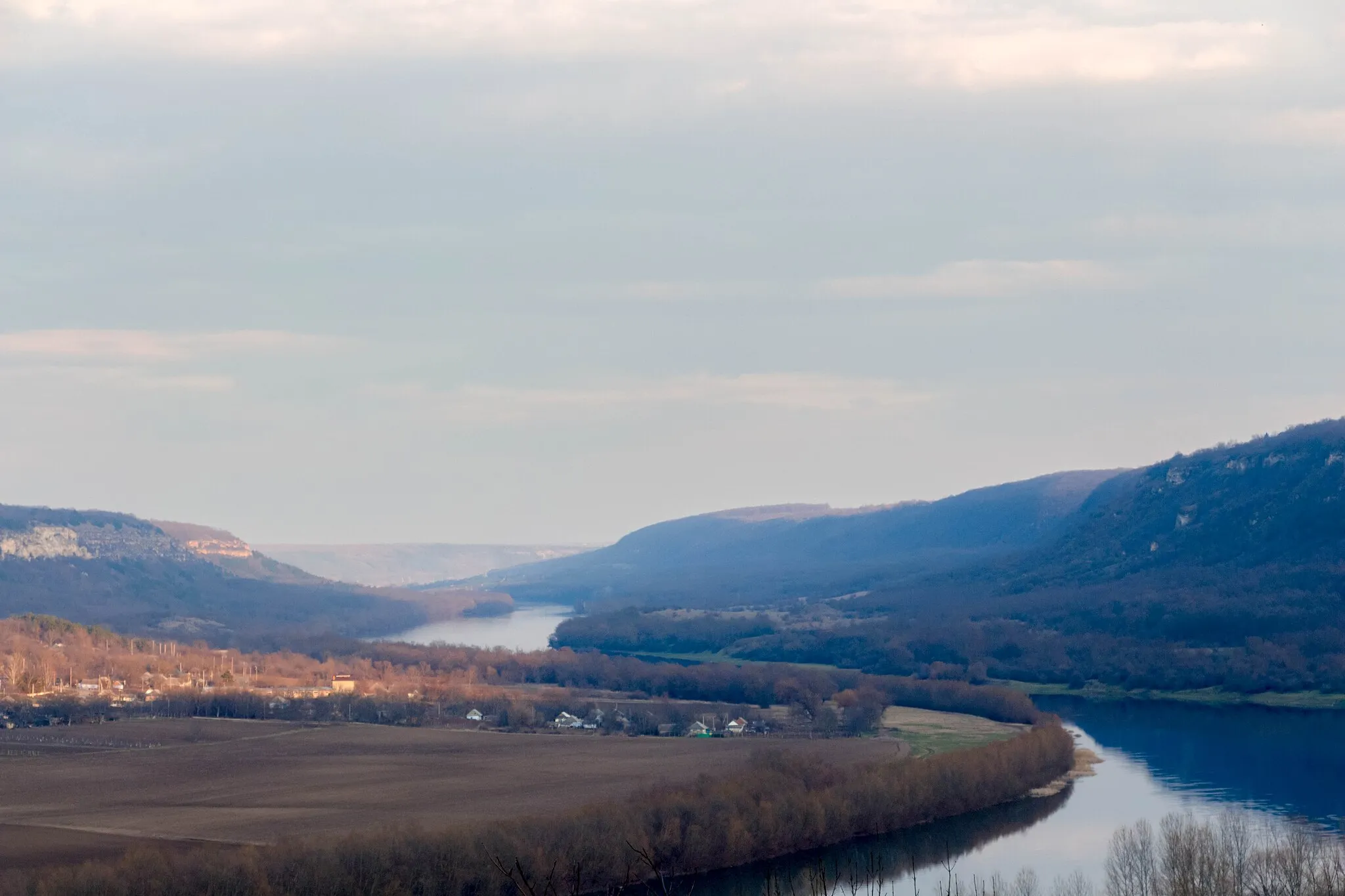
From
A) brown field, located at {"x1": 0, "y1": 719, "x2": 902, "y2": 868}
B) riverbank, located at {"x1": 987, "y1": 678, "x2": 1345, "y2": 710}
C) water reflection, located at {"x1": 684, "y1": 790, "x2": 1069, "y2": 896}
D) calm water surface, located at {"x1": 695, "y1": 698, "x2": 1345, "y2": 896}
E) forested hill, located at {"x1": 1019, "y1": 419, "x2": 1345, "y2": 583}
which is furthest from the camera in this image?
forested hill, located at {"x1": 1019, "y1": 419, "x2": 1345, "y2": 583}

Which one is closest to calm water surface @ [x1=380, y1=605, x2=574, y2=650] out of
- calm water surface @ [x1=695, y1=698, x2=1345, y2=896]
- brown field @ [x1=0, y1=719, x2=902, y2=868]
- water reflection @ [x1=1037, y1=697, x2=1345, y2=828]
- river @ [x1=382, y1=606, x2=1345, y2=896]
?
water reflection @ [x1=1037, y1=697, x2=1345, y2=828]

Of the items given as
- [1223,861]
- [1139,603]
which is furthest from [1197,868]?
[1139,603]

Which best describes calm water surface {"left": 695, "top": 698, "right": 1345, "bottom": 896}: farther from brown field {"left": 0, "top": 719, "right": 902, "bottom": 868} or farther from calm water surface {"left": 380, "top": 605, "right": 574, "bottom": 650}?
calm water surface {"left": 380, "top": 605, "right": 574, "bottom": 650}

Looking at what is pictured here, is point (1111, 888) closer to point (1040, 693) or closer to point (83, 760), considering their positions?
point (83, 760)

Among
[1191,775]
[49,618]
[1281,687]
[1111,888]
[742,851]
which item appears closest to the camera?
[1111,888]

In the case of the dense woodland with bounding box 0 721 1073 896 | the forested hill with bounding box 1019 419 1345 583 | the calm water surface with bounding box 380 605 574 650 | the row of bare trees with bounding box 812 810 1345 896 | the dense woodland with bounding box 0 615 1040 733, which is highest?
the forested hill with bounding box 1019 419 1345 583

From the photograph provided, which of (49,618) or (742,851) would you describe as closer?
(742,851)

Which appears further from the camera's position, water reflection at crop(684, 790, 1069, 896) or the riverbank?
the riverbank

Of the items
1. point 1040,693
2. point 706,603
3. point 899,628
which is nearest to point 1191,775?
point 1040,693
